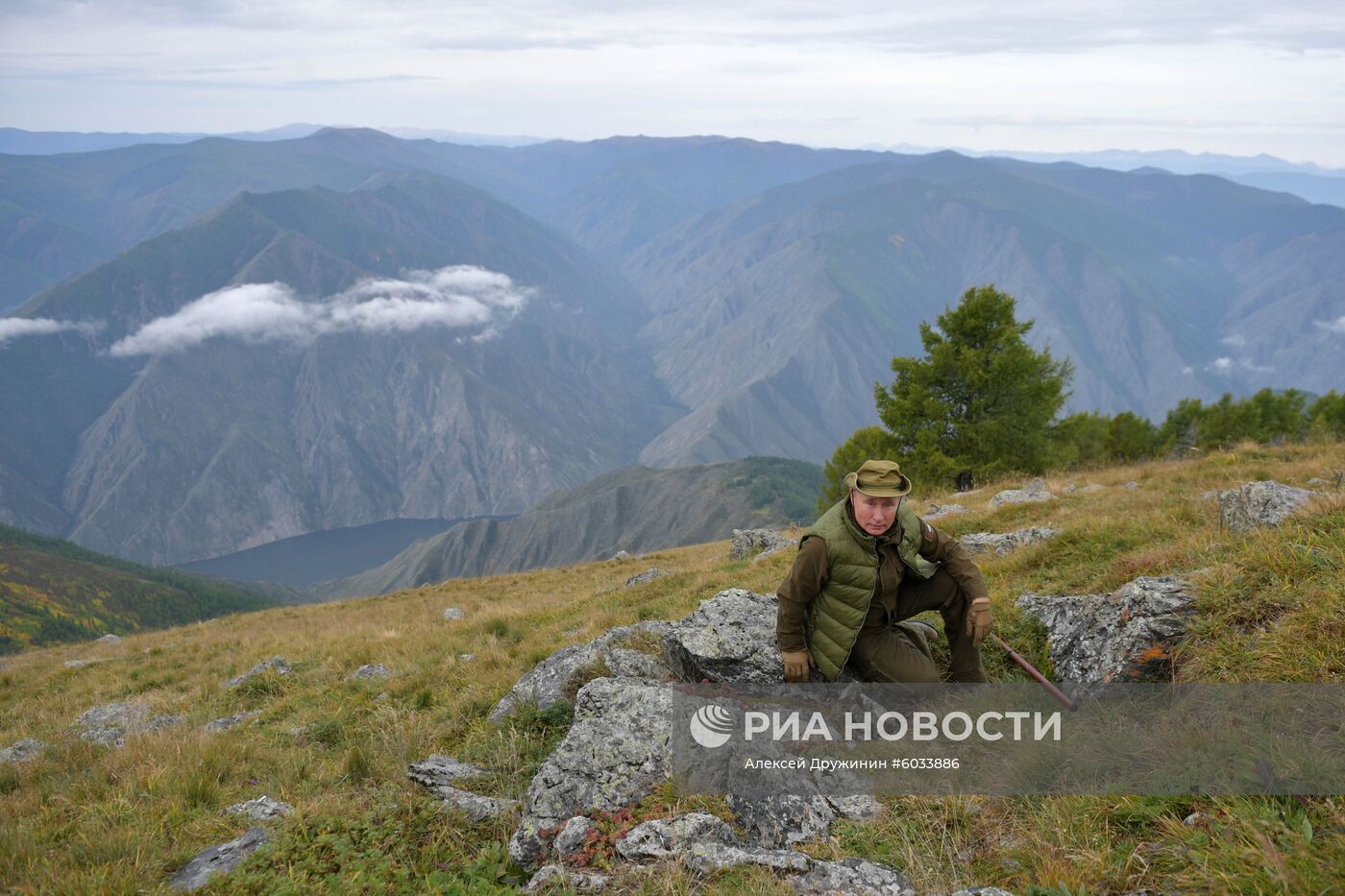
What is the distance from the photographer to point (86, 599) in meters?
130

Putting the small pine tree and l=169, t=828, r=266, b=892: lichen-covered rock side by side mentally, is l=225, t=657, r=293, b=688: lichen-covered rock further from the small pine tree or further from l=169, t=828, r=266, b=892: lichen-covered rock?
the small pine tree

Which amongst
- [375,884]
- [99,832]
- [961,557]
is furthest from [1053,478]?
[99,832]

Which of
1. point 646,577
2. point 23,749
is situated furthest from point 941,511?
point 23,749

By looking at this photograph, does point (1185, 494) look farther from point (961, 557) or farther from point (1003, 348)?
point (1003, 348)

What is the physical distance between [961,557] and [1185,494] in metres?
8.64

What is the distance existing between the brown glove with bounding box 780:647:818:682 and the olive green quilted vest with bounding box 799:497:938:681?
255 millimetres

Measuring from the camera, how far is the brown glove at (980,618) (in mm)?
6484

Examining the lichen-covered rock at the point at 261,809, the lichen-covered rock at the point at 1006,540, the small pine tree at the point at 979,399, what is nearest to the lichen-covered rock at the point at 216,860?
the lichen-covered rock at the point at 261,809

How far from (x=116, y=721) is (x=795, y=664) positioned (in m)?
11.5

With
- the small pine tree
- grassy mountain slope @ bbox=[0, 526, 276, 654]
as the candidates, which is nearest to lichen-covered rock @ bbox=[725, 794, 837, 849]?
the small pine tree

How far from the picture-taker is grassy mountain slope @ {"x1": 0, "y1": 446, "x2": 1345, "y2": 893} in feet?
13.9

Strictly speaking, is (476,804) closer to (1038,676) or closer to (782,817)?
(782,817)

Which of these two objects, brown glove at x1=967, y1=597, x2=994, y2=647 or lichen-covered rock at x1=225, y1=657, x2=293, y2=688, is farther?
lichen-covered rock at x1=225, y1=657, x2=293, y2=688

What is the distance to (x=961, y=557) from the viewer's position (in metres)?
6.80
